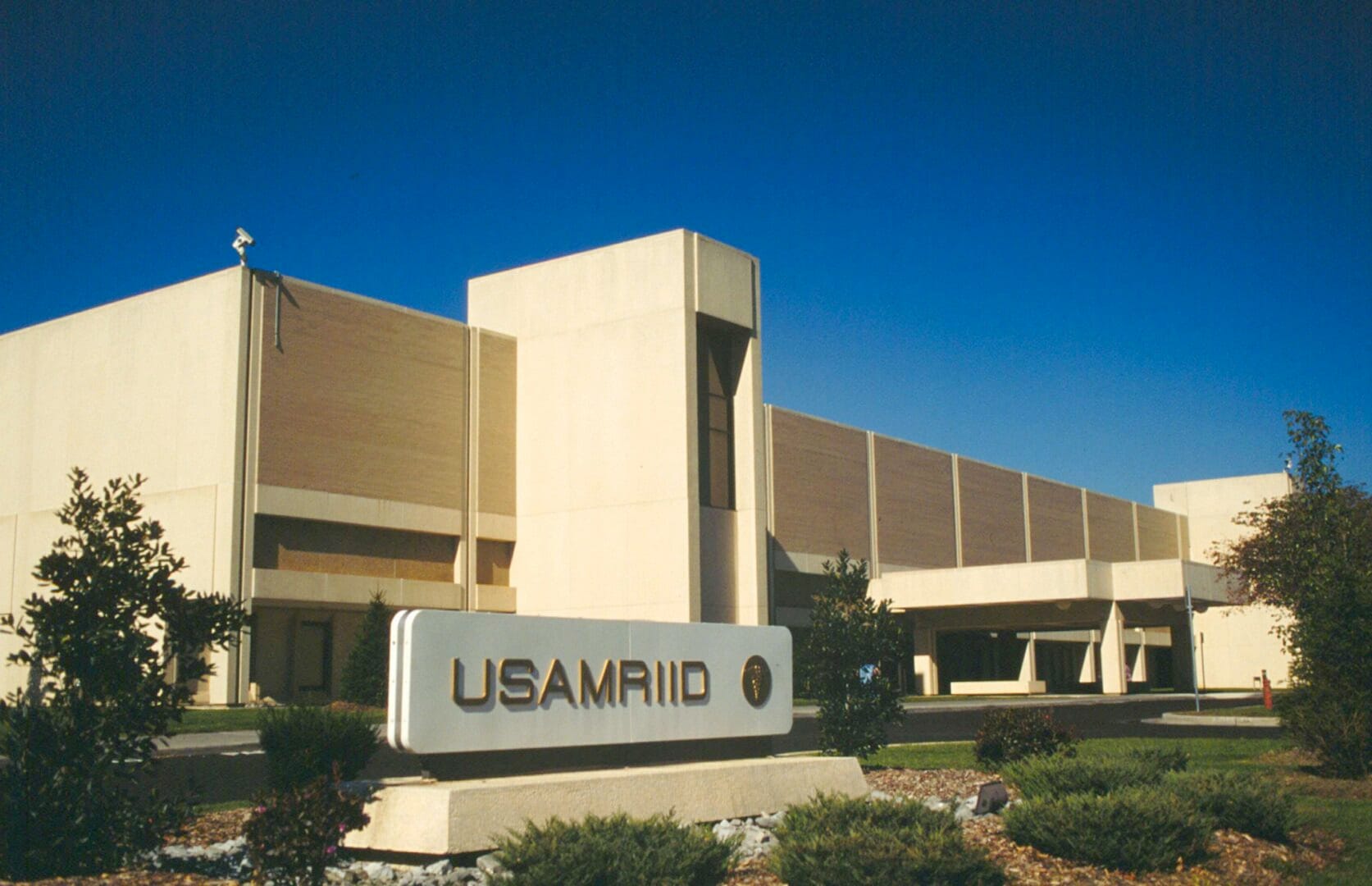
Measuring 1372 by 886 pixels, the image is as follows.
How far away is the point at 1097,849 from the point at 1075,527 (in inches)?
2824

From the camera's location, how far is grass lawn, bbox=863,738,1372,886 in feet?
37.0

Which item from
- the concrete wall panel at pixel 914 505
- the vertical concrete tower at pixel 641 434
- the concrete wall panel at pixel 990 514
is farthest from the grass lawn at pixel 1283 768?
the concrete wall panel at pixel 990 514

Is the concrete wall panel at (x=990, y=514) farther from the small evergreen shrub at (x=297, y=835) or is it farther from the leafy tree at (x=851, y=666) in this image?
the small evergreen shrub at (x=297, y=835)

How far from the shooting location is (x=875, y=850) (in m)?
9.17

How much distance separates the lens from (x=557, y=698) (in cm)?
1192

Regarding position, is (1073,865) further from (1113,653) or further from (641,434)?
(1113,653)

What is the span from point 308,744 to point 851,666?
8094 millimetres

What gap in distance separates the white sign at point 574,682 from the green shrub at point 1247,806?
13.8ft

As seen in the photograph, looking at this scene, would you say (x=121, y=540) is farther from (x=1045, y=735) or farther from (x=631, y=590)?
(x=631, y=590)

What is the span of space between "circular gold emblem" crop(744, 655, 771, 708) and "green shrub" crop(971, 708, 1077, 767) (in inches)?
159

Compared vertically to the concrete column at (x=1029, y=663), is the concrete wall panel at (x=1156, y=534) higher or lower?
higher

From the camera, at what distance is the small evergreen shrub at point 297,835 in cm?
888

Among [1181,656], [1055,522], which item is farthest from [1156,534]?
[1181,656]

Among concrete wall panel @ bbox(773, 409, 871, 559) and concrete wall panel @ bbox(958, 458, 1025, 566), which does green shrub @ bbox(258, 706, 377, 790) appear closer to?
concrete wall panel @ bbox(773, 409, 871, 559)
